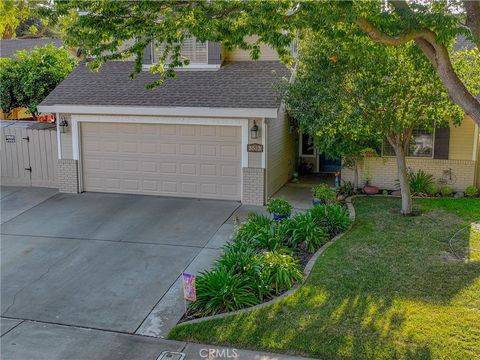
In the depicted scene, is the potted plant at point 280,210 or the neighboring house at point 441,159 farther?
the neighboring house at point 441,159

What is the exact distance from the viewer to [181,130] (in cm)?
1377

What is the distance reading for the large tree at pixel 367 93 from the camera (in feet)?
33.0

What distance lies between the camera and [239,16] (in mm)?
8047

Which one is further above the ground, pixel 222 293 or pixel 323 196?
pixel 323 196

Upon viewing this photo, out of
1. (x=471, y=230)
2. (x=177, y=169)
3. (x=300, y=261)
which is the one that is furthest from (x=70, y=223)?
(x=471, y=230)

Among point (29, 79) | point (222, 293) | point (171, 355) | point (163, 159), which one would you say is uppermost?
point (29, 79)

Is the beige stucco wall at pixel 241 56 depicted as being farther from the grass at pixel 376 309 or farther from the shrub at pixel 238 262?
the shrub at pixel 238 262

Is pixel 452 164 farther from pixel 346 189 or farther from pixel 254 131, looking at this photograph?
pixel 254 131

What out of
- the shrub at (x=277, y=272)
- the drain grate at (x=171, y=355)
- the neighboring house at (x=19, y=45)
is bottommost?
the drain grate at (x=171, y=355)

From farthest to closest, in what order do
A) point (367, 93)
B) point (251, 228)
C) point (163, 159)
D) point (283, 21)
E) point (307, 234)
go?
point (163, 159), point (367, 93), point (251, 228), point (307, 234), point (283, 21)

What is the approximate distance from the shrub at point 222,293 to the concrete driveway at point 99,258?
40 cm

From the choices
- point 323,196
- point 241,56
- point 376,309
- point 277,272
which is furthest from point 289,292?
point 241,56

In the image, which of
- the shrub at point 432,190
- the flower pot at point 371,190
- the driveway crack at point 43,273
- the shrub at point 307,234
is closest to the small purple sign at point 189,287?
the driveway crack at point 43,273

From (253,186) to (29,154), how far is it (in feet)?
23.1
